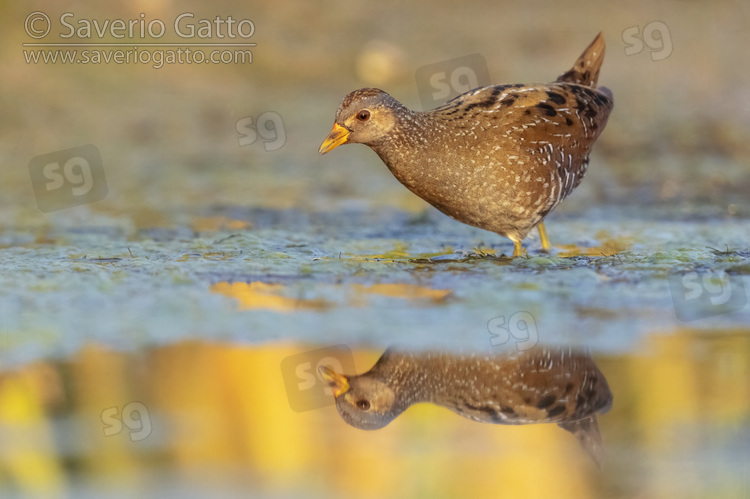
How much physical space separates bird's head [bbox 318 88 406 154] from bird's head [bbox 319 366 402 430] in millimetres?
2335

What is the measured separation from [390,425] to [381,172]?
6.44m

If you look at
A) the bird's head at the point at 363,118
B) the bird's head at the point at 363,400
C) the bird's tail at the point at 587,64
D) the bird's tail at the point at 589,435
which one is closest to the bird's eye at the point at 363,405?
the bird's head at the point at 363,400

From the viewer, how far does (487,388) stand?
15.2 feet

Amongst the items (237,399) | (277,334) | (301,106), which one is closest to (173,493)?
(237,399)

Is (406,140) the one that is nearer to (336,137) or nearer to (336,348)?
(336,137)

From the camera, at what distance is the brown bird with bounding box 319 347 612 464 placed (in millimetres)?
4378

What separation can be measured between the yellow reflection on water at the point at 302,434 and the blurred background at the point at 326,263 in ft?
0.05

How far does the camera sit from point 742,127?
38.0 ft

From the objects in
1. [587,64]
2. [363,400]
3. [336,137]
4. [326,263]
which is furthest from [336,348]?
[587,64]

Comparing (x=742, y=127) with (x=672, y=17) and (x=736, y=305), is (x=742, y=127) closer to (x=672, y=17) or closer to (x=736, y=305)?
(x=672, y=17)

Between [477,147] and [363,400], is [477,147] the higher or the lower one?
the higher one

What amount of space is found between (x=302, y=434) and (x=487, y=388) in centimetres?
87

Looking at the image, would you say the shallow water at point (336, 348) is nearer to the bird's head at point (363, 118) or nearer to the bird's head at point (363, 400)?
the bird's head at point (363, 400)

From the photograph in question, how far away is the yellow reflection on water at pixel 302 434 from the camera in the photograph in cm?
370
